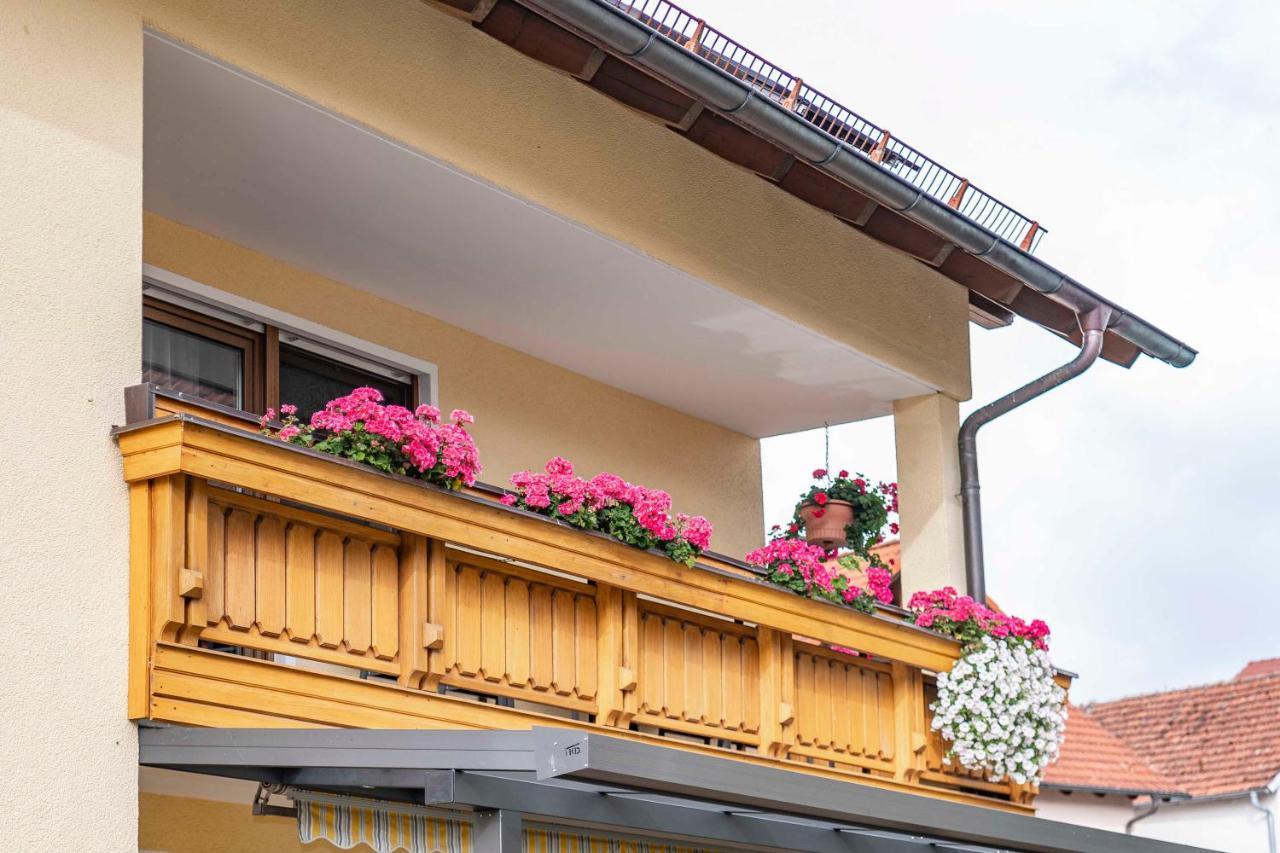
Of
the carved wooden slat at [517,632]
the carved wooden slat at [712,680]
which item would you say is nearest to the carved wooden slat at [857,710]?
the carved wooden slat at [712,680]

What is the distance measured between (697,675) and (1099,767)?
20.2m

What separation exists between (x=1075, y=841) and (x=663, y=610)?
7.95 feet

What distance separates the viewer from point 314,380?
33.5 feet

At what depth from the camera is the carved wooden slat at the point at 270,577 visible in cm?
693

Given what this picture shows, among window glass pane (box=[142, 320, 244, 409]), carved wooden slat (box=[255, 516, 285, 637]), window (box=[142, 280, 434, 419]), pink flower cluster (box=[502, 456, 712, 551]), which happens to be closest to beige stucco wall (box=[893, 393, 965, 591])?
pink flower cluster (box=[502, 456, 712, 551])

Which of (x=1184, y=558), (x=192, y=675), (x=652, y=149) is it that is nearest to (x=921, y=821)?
(x=192, y=675)

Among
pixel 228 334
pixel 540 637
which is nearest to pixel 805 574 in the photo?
pixel 540 637

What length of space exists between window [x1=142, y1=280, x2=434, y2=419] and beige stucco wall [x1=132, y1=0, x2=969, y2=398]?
1761 mm

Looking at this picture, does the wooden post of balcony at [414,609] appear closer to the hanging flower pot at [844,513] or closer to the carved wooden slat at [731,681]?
the carved wooden slat at [731,681]

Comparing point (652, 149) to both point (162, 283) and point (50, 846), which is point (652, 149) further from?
point (50, 846)

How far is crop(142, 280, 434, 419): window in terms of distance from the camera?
929 cm

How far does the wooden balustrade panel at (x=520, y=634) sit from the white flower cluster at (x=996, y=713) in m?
2.91

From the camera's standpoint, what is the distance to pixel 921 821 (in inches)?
314

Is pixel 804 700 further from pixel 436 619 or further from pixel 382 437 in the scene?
pixel 382 437
